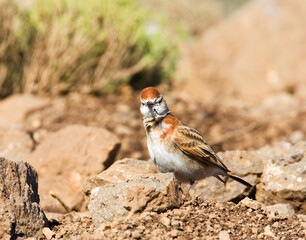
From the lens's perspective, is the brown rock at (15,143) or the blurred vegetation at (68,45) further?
the blurred vegetation at (68,45)

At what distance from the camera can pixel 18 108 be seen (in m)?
9.29

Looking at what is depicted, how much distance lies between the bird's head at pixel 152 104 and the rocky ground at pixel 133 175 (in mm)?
520

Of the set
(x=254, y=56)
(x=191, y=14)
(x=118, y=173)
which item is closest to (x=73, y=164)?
(x=118, y=173)

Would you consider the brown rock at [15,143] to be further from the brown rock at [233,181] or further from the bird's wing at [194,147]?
the bird's wing at [194,147]

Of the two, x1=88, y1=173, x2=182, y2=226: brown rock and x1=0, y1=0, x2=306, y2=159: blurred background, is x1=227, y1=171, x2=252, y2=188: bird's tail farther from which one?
x1=0, y1=0, x2=306, y2=159: blurred background

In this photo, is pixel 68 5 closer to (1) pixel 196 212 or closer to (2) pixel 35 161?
(2) pixel 35 161

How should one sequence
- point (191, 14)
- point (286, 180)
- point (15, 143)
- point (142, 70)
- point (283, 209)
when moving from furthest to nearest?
point (191, 14) → point (142, 70) → point (15, 143) → point (286, 180) → point (283, 209)

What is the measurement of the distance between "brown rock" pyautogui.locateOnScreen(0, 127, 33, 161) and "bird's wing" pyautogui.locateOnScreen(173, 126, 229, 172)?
2812mm

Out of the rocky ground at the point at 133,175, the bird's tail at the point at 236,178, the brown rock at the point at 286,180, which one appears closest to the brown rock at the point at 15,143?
the rocky ground at the point at 133,175

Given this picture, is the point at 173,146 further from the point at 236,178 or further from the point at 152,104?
the point at 236,178

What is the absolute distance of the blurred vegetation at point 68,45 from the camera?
10211 mm

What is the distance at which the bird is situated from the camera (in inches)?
187

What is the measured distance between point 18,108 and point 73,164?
392cm

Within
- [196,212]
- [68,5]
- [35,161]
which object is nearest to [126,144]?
[35,161]
